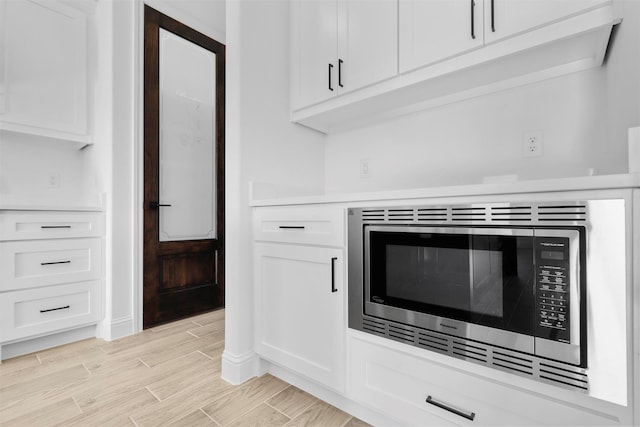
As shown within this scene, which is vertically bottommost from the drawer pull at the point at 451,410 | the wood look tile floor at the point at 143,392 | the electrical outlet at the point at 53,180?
the wood look tile floor at the point at 143,392

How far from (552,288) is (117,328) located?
8.09ft

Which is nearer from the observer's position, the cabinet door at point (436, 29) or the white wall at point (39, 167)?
the cabinet door at point (436, 29)

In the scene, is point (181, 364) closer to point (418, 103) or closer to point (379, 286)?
point (379, 286)

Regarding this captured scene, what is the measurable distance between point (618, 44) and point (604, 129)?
327 mm

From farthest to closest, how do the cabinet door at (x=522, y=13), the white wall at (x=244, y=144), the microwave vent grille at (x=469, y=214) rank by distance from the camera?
1. the white wall at (x=244, y=144)
2. the cabinet door at (x=522, y=13)
3. the microwave vent grille at (x=469, y=214)

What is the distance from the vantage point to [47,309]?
1974 mm

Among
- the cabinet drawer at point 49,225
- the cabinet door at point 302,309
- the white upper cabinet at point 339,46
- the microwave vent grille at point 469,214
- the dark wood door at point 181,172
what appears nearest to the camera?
the microwave vent grille at point 469,214

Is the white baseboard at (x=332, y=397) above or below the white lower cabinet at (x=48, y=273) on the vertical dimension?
below

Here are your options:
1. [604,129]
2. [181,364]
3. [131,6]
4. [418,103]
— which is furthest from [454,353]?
[131,6]

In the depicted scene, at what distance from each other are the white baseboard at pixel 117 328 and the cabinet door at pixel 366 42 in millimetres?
2098

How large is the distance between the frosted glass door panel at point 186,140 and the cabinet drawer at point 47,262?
473mm

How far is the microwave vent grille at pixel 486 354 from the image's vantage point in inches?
32.5

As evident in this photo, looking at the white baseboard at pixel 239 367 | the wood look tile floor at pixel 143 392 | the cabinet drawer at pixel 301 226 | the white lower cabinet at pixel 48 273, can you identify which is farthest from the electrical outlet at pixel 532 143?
the white lower cabinet at pixel 48 273

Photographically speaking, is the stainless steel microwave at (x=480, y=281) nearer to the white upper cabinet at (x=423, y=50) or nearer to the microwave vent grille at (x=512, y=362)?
the microwave vent grille at (x=512, y=362)
